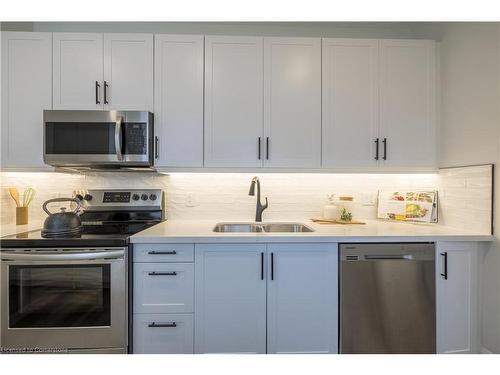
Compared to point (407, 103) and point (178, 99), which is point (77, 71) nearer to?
point (178, 99)

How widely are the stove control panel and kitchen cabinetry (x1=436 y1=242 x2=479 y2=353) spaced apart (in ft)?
6.58

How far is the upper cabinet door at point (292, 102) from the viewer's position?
7.08ft

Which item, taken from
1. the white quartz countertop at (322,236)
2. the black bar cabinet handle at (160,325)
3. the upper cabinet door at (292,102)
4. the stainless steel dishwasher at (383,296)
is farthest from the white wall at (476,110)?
the black bar cabinet handle at (160,325)

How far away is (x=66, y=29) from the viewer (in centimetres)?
245

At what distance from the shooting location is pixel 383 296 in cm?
176

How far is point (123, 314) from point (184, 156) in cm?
107

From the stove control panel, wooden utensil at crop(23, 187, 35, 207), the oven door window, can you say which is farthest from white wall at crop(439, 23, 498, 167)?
wooden utensil at crop(23, 187, 35, 207)

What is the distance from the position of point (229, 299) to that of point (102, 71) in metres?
1.77

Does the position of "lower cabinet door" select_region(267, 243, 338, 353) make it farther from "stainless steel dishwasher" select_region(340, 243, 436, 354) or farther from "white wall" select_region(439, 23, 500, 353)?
"white wall" select_region(439, 23, 500, 353)

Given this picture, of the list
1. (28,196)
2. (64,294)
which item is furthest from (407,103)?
(28,196)

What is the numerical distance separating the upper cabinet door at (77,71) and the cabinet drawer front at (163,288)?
1.23m

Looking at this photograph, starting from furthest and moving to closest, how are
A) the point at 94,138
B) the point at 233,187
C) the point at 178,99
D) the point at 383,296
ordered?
1. the point at 233,187
2. the point at 178,99
3. the point at 94,138
4. the point at 383,296

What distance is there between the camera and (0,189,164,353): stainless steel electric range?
1645mm

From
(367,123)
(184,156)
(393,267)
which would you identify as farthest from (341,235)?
(184,156)
